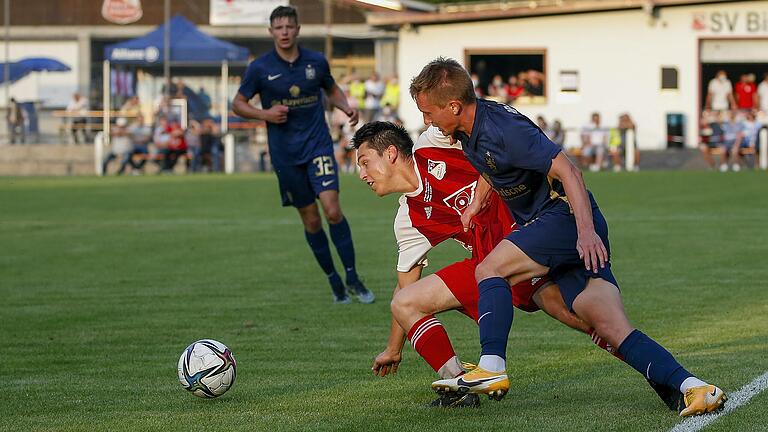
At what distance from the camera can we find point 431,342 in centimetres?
608

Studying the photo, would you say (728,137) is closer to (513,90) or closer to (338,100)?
(513,90)

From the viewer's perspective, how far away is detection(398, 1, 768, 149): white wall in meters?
37.6

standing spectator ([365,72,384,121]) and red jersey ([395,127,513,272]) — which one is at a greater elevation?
standing spectator ([365,72,384,121])

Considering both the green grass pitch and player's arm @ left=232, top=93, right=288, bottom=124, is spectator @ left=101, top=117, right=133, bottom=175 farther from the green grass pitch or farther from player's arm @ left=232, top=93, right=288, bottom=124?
player's arm @ left=232, top=93, right=288, bottom=124

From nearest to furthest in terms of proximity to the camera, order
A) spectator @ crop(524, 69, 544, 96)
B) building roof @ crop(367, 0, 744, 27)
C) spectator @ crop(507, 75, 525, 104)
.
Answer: building roof @ crop(367, 0, 744, 27)
spectator @ crop(507, 75, 525, 104)
spectator @ crop(524, 69, 544, 96)

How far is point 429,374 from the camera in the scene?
7.13 metres

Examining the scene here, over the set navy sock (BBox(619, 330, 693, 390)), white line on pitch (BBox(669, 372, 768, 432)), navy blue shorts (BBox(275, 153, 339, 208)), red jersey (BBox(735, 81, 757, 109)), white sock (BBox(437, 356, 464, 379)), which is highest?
red jersey (BBox(735, 81, 757, 109))

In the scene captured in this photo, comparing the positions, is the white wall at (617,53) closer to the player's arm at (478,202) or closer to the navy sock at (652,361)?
the player's arm at (478,202)

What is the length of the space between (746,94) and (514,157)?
107 feet

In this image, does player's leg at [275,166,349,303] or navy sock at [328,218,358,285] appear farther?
player's leg at [275,166,349,303]

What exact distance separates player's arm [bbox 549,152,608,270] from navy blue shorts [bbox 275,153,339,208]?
551 centimetres

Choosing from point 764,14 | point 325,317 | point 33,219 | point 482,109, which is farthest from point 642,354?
point 764,14

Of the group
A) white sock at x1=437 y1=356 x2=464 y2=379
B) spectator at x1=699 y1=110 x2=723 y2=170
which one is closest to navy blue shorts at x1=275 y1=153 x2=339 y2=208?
white sock at x1=437 y1=356 x2=464 y2=379

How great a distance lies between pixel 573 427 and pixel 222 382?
5.74 feet
